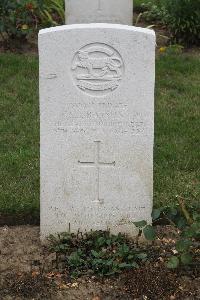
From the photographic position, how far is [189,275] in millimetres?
4117

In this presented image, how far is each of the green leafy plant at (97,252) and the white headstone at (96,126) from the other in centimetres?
7

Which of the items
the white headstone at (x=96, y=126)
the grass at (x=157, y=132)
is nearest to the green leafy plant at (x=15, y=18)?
the grass at (x=157, y=132)

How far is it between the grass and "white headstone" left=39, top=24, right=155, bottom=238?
0.58 m

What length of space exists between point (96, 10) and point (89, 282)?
5188 mm

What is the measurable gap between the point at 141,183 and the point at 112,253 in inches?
18.3

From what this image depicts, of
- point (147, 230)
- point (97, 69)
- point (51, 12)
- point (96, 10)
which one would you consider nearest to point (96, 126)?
point (97, 69)

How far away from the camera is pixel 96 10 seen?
28.3ft

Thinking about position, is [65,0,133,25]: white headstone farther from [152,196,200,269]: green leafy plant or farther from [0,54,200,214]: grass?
[152,196,200,269]: green leafy plant

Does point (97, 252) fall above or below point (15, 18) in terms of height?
below

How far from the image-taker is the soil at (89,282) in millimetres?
3959

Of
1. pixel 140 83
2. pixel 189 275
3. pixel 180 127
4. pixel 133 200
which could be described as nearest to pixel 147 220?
pixel 133 200

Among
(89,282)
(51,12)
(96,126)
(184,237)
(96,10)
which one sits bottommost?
(89,282)

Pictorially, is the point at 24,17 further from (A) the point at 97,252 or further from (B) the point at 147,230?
(B) the point at 147,230

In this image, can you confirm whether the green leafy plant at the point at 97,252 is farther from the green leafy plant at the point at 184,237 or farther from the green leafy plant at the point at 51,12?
the green leafy plant at the point at 51,12
